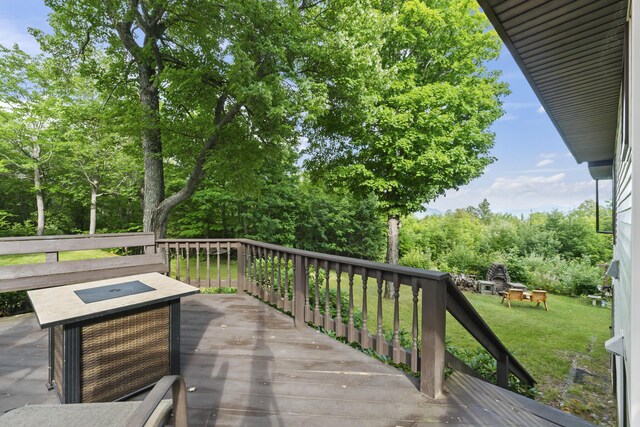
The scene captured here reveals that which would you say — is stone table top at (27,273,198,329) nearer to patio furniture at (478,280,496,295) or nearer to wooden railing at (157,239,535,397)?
wooden railing at (157,239,535,397)

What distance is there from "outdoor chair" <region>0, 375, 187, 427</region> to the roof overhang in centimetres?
291

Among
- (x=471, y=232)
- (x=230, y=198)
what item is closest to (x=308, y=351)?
(x=230, y=198)

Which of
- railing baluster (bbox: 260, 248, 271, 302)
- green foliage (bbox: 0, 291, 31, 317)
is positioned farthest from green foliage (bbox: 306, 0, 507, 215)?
green foliage (bbox: 0, 291, 31, 317)

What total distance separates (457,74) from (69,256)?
13720 millimetres

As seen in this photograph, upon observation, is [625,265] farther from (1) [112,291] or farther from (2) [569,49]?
(1) [112,291]

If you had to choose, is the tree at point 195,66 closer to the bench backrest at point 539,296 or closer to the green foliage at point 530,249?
the bench backrest at point 539,296

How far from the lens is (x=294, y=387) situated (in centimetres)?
239

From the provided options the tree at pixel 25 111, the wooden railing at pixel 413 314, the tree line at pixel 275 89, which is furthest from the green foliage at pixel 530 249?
the tree at pixel 25 111

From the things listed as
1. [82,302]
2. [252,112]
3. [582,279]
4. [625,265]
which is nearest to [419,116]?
[252,112]

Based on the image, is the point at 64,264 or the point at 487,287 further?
the point at 487,287

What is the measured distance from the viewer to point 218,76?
22.9ft

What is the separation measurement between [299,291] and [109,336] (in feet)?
6.43

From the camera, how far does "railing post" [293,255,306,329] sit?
11.7ft

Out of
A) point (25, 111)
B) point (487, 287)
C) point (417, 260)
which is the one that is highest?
point (25, 111)
